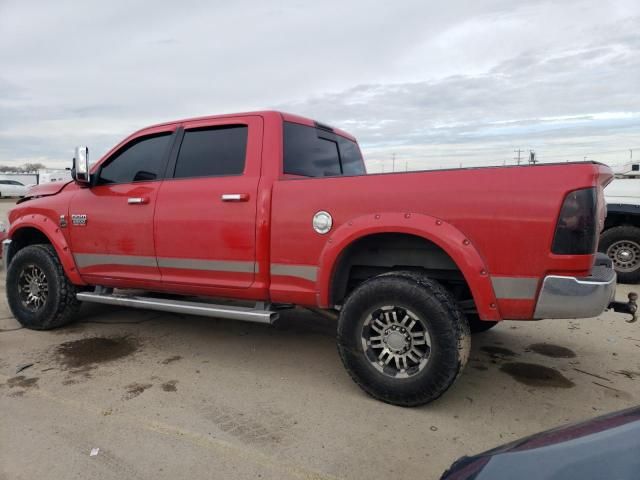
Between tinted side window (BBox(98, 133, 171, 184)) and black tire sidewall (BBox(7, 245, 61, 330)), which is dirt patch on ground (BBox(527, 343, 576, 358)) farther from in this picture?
black tire sidewall (BBox(7, 245, 61, 330))

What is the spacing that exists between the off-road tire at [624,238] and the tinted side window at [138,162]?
6542 mm

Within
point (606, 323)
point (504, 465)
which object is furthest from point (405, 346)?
point (606, 323)

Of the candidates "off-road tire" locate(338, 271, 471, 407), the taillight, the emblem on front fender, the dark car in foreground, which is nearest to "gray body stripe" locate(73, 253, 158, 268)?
the emblem on front fender

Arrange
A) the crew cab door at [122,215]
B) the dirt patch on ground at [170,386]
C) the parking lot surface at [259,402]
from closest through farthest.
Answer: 1. the parking lot surface at [259,402]
2. the dirt patch on ground at [170,386]
3. the crew cab door at [122,215]

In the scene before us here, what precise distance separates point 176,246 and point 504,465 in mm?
3187

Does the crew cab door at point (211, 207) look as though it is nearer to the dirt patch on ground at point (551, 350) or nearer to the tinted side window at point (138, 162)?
the tinted side window at point (138, 162)

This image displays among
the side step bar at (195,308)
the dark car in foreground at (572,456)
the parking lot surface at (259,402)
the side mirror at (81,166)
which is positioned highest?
the side mirror at (81,166)

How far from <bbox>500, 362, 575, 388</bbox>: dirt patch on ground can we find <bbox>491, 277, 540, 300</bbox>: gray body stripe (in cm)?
115

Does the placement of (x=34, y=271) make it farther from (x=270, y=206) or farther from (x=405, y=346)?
(x=405, y=346)

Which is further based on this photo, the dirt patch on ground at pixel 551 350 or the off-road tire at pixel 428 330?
the dirt patch on ground at pixel 551 350

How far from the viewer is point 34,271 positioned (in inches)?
196

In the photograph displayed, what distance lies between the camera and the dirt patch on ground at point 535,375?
3.64 meters

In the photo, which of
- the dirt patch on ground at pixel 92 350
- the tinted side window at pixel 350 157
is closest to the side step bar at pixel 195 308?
the dirt patch on ground at pixel 92 350

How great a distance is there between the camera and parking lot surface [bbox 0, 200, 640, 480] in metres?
2.61
